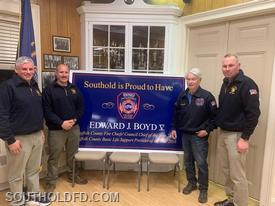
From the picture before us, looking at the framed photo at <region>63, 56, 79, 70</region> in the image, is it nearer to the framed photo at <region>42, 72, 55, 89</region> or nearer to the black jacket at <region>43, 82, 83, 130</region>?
the framed photo at <region>42, 72, 55, 89</region>

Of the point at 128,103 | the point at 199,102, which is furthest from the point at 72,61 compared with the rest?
the point at 199,102

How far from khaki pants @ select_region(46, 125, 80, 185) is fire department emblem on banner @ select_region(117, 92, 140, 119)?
611 mm

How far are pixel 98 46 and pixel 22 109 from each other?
1.65m

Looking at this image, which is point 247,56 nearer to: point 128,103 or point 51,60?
point 128,103

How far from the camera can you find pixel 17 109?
2.36 meters

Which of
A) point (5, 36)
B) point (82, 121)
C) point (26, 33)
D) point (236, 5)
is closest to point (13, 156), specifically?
point (82, 121)

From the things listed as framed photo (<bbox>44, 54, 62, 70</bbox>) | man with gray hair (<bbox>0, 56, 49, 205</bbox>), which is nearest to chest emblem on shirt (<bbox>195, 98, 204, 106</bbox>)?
man with gray hair (<bbox>0, 56, 49, 205</bbox>)

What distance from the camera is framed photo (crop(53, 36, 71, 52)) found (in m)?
3.49

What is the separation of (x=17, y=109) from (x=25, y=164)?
557mm

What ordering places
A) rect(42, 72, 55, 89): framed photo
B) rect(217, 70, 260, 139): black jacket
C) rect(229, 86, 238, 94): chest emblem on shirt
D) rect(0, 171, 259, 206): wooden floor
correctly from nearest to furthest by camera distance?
rect(217, 70, 260, 139): black jacket < rect(229, 86, 238, 94): chest emblem on shirt < rect(0, 171, 259, 206): wooden floor < rect(42, 72, 55, 89): framed photo

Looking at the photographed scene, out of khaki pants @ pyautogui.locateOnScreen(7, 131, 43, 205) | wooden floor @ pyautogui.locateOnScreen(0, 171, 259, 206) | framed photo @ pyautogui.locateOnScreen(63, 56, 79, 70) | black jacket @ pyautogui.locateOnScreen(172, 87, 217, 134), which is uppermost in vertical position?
framed photo @ pyautogui.locateOnScreen(63, 56, 79, 70)

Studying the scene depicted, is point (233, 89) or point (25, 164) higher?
point (233, 89)

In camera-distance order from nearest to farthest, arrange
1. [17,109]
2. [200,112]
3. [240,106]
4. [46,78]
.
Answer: [17,109] → [240,106] → [200,112] → [46,78]

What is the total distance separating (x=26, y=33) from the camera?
2.77 m
